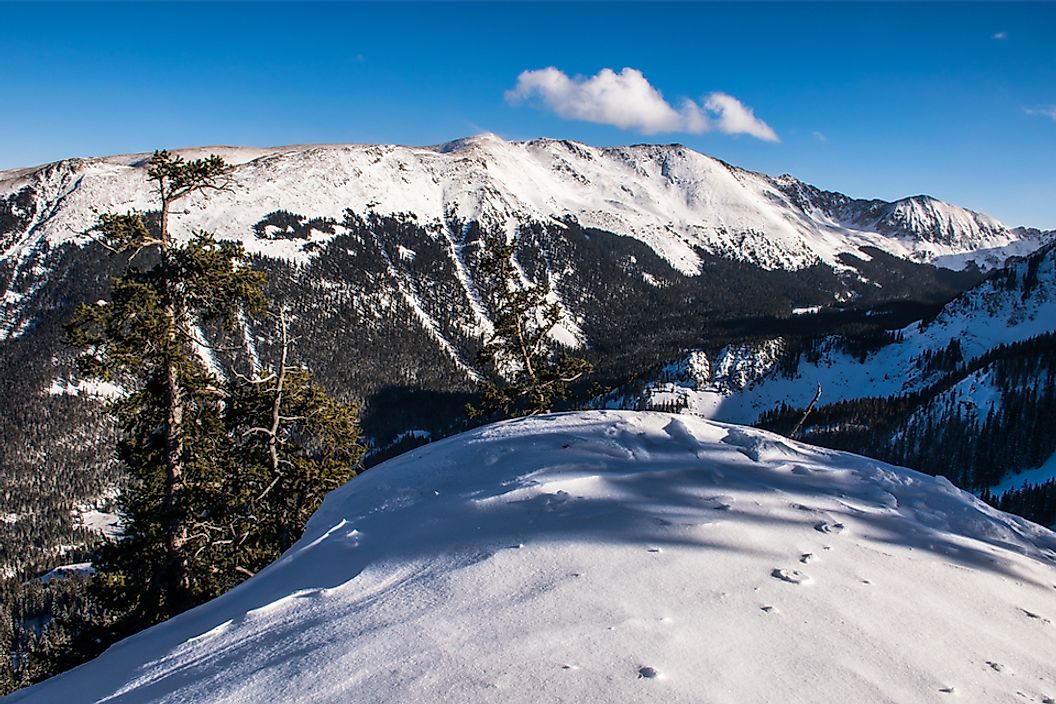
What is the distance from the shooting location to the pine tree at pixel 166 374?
35.7ft

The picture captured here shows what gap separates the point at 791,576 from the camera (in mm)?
5703

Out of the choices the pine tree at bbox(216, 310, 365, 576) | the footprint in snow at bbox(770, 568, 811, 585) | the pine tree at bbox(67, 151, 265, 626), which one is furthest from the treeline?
the pine tree at bbox(67, 151, 265, 626)

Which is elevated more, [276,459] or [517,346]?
[517,346]

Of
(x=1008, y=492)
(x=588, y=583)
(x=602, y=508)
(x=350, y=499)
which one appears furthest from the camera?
(x=1008, y=492)

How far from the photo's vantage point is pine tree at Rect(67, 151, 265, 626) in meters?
10.9

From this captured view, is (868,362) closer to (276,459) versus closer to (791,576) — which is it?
(276,459)

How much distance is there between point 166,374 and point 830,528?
11.7m

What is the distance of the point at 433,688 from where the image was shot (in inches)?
158

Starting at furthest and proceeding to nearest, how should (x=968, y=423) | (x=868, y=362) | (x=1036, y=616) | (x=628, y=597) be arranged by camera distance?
(x=868, y=362) → (x=968, y=423) → (x=1036, y=616) → (x=628, y=597)

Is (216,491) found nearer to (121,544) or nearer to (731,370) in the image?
(121,544)

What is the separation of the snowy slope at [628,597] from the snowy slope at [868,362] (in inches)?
6101

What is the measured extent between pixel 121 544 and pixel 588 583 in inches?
471

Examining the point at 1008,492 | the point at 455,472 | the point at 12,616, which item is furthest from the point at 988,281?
the point at 12,616

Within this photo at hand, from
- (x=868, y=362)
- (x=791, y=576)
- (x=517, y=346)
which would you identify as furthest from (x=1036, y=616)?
(x=868, y=362)
